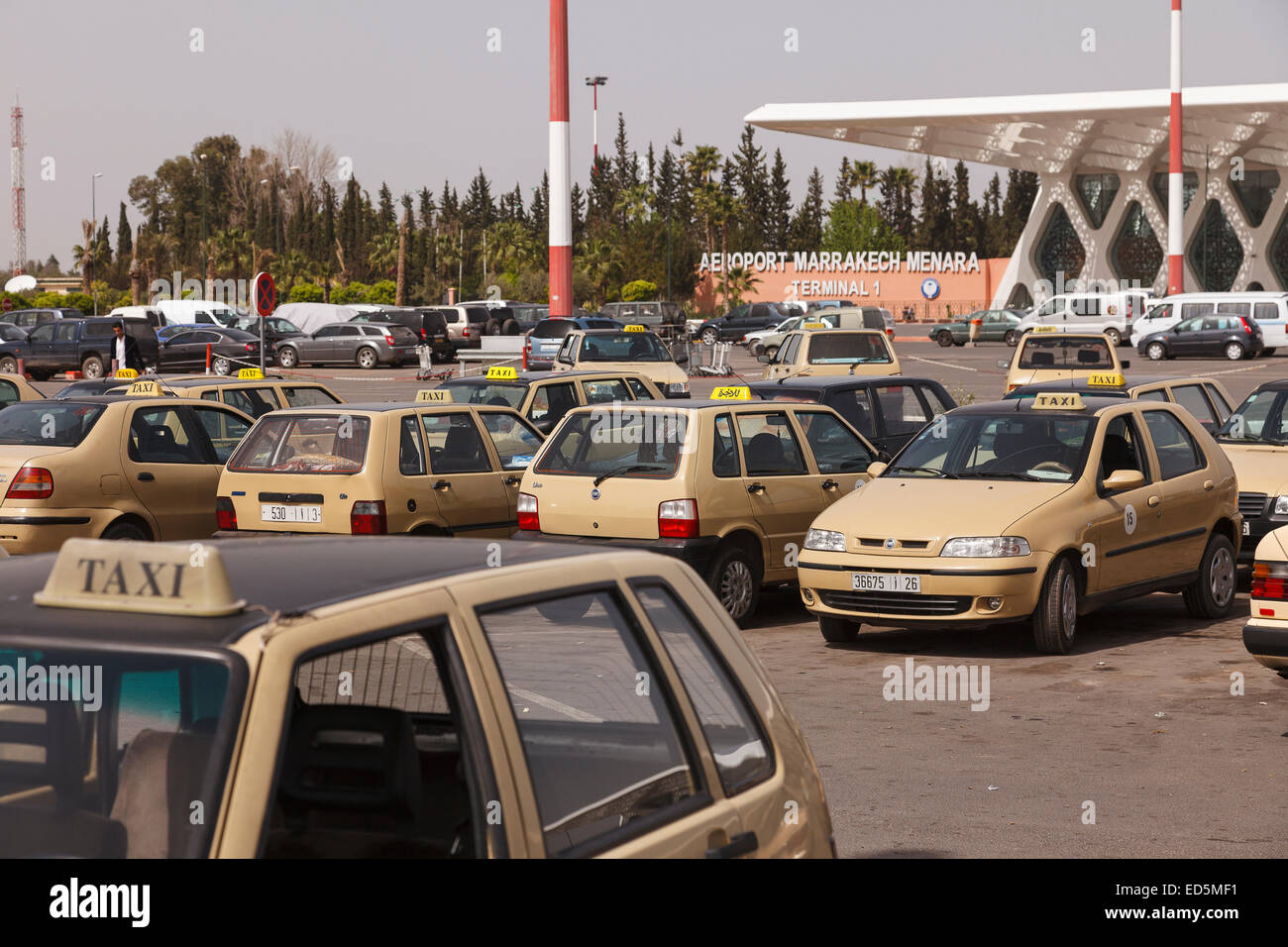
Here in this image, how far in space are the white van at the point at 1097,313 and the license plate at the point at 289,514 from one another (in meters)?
50.6

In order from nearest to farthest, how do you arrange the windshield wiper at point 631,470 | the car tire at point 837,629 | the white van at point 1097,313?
the car tire at point 837,629
the windshield wiper at point 631,470
the white van at point 1097,313

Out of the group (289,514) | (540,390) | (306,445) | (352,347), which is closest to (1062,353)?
(540,390)

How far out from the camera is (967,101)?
250 ft

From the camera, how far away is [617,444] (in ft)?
38.5

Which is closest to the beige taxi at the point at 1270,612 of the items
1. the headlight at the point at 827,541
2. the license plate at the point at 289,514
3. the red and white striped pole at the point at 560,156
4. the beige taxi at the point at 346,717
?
the headlight at the point at 827,541

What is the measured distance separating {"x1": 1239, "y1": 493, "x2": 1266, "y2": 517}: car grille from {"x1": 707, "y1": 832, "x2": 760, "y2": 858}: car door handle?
10794mm

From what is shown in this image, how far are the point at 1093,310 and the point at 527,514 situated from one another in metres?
52.8

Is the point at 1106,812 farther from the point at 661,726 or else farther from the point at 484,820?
the point at 484,820

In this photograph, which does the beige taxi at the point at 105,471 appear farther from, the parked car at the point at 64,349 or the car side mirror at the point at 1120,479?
the parked car at the point at 64,349

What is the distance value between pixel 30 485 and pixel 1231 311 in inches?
1859

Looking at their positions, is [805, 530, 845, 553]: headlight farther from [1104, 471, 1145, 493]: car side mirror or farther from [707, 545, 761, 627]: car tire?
[1104, 471, 1145, 493]: car side mirror

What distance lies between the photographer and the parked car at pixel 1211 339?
51188 mm

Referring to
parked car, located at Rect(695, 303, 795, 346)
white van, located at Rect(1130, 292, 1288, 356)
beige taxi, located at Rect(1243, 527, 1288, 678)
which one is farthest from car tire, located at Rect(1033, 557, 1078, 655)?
parked car, located at Rect(695, 303, 795, 346)
